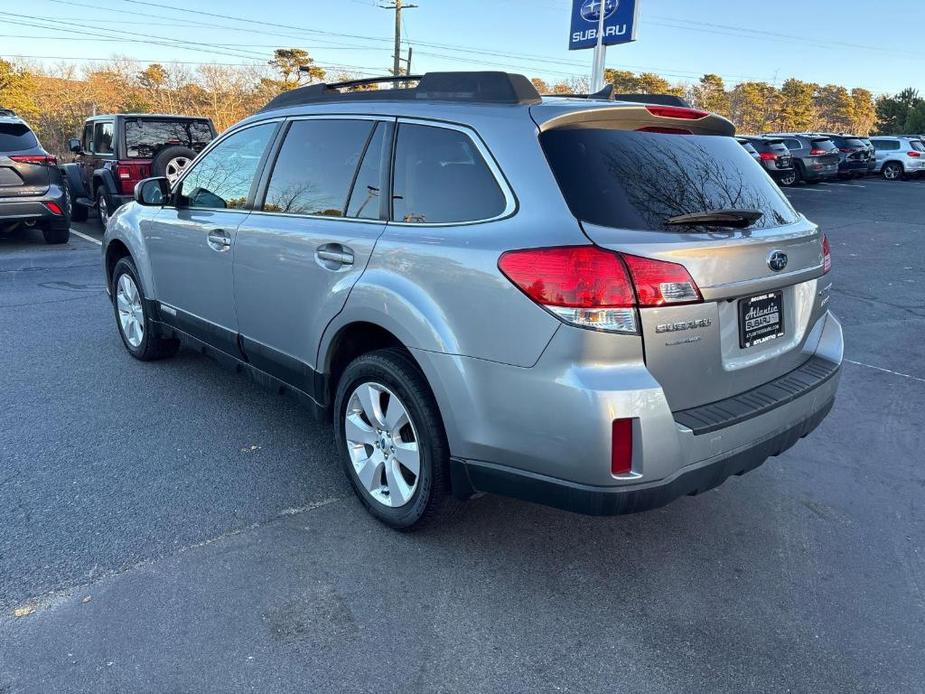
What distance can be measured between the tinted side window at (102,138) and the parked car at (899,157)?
94.7 feet

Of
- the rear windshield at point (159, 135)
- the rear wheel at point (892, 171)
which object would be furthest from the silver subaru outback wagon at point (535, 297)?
the rear wheel at point (892, 171)

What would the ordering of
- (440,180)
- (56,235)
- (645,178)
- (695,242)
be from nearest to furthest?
(695,242) < (645,178) < (440,180) < (56,235)

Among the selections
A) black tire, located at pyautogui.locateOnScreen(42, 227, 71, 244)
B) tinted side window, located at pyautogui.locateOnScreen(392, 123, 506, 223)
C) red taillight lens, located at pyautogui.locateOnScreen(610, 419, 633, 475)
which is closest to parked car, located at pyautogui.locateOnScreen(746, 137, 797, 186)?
black tire, located at pyautogui.locateOnScreen(42, 227, 71, 244)

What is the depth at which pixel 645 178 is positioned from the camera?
258cm

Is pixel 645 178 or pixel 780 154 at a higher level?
pixel 780 154

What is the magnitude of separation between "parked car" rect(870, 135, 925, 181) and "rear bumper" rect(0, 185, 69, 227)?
2988 cm

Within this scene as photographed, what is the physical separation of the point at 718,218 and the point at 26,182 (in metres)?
10.1

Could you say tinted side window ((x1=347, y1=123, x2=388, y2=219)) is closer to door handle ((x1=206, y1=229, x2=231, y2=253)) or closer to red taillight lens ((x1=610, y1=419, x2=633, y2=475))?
door handle ((x1=206, y1=229, x2=231, y2=253))

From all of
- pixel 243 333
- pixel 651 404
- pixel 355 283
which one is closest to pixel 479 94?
pixel 355 283

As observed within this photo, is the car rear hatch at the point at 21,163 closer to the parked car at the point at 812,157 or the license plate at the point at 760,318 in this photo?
the license plate at the point at 760,318

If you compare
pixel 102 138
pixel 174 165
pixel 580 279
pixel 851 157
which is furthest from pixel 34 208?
pixel 851 157

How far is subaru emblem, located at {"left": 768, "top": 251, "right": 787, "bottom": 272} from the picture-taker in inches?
105

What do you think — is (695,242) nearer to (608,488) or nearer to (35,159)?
(608,488)

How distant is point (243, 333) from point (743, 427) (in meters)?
2.60
